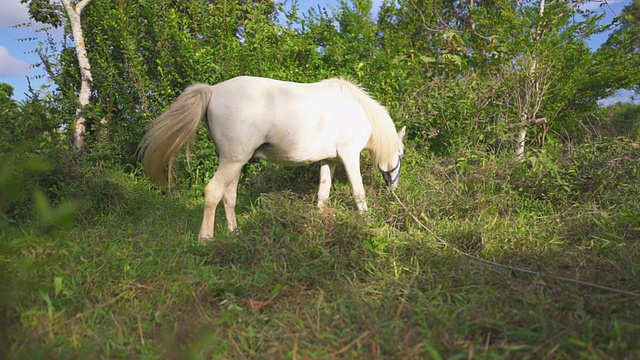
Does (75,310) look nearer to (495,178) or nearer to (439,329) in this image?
(439,329)

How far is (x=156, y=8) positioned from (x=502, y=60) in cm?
536

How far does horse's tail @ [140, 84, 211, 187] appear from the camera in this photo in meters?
3.71

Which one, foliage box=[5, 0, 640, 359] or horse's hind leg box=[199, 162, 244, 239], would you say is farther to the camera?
horse's hind leg box=[199, 162, 244, 239]

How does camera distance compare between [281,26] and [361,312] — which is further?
[281,26]

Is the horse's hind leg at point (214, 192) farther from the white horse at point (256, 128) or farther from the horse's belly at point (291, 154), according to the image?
the horse's belly at point (291, 154)

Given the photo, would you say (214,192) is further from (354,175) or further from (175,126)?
(354,175)

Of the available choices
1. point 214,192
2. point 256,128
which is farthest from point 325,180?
point 214,192

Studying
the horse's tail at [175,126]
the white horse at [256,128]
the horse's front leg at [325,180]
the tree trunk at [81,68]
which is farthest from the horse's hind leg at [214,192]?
the tree trunk at [81,68]

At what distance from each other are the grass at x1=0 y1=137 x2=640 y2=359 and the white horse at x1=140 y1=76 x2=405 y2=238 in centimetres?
44

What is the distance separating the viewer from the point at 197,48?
5.87 meters

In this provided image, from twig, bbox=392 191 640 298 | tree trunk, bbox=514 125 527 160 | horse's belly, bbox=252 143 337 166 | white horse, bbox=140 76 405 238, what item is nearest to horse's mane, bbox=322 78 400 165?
white horse, bbox=140 76 405 238

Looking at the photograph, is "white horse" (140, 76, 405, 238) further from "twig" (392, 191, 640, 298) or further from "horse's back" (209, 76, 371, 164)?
"twig" (392, 191, 640, 298)

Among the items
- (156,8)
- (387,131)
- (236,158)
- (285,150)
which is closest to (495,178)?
(387,131)

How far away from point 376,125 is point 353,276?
2.26 meters
